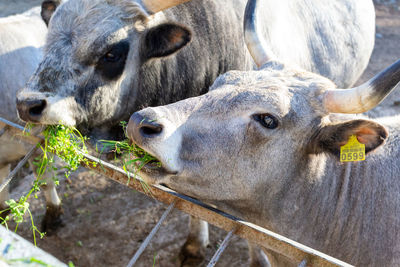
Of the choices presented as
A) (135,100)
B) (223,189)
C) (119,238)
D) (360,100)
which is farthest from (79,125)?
(360,100)

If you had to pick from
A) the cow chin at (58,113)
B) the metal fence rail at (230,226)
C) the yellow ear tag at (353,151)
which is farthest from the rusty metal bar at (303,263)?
the cow chin at (58,113)

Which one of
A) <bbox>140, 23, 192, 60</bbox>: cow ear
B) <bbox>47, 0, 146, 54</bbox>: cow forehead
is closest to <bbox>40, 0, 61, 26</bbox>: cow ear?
<bbox>47, 0, 146, 54</bbox>: cow forehead

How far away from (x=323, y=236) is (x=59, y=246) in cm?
354

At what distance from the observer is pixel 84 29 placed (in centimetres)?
359

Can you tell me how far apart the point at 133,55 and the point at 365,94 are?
7.30 ft

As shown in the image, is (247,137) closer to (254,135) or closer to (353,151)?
(254,135)

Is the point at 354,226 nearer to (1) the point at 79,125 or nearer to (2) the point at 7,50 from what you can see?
(1) the point at 79,125

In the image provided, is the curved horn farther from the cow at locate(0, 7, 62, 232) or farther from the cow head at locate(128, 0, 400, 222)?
the cow at locate(0, 7, 62, 232)

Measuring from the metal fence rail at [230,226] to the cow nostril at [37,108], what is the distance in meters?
0.72

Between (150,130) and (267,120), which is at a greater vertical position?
(150,130)

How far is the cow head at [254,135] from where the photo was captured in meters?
2.58

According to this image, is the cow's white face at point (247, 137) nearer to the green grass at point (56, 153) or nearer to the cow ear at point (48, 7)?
the green grass at point (56, 153)

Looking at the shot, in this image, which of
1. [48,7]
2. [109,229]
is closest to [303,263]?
[109,229]

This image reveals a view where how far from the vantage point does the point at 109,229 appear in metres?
5.42
